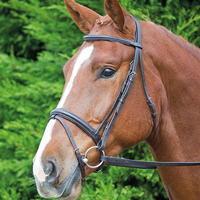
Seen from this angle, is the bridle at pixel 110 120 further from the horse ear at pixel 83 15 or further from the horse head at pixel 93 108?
the horse ear at pixel 83 15

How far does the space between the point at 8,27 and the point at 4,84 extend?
1.15 metres

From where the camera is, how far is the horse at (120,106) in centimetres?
267

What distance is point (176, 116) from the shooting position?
9.69ft

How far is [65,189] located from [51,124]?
302 mm

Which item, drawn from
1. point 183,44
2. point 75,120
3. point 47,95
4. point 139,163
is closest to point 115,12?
point 183,44

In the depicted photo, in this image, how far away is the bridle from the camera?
269cm

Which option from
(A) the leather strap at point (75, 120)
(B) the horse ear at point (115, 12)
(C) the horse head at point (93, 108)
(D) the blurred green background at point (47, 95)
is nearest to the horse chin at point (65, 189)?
(C) the horse head at point (93, 108)

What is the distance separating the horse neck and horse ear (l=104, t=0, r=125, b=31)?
0.15 meters

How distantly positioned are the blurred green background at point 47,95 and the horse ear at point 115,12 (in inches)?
52.6

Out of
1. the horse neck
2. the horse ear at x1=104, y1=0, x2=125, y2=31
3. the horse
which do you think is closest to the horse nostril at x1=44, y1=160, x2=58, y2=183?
the horse

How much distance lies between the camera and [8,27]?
6.25 m

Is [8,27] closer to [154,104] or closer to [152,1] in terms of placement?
[152,1]

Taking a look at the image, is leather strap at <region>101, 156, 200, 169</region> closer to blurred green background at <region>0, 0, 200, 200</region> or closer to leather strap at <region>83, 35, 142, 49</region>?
leather strap at <region>83, 35, 142, 49</region>

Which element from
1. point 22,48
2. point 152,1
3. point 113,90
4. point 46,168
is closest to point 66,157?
point 46,168
